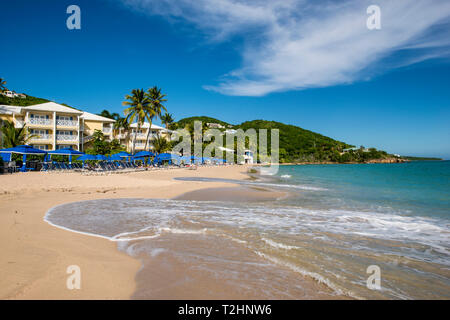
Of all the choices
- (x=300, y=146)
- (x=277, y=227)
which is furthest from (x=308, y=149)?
(x=277, y=227)

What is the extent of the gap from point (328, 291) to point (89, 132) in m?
→ 41.9

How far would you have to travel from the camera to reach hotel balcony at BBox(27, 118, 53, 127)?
31.5 m

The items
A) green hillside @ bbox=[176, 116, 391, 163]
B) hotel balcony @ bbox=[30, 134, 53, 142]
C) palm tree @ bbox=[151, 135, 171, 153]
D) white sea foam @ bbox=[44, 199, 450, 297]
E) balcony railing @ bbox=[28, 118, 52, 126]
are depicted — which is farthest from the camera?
green hillside @ bbox=[176, 116, 391, 163]

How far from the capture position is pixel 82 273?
10.6 feet

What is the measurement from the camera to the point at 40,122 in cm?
3206

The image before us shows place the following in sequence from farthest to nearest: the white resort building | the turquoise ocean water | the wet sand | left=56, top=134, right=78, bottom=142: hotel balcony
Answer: left=56, top=134, right=78, bottom=142: hotel balcony → the white resort building → the wet sand → the turquoise ocean water

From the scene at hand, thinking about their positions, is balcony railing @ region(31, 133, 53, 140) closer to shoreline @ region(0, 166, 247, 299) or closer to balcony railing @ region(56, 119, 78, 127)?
balcony railing @ region(56, 119, 78, 127)

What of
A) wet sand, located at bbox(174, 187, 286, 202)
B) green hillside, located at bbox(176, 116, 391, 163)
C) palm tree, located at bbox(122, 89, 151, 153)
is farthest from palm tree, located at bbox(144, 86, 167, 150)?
green hillside, located at bbox(176, 116, 391, 163)

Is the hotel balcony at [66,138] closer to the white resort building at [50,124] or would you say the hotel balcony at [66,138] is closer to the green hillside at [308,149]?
the white resort building at [50,124]

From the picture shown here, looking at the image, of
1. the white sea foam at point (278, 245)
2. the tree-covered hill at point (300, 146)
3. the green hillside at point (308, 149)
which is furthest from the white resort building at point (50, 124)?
the tree-covered hill at point (300, 146)
